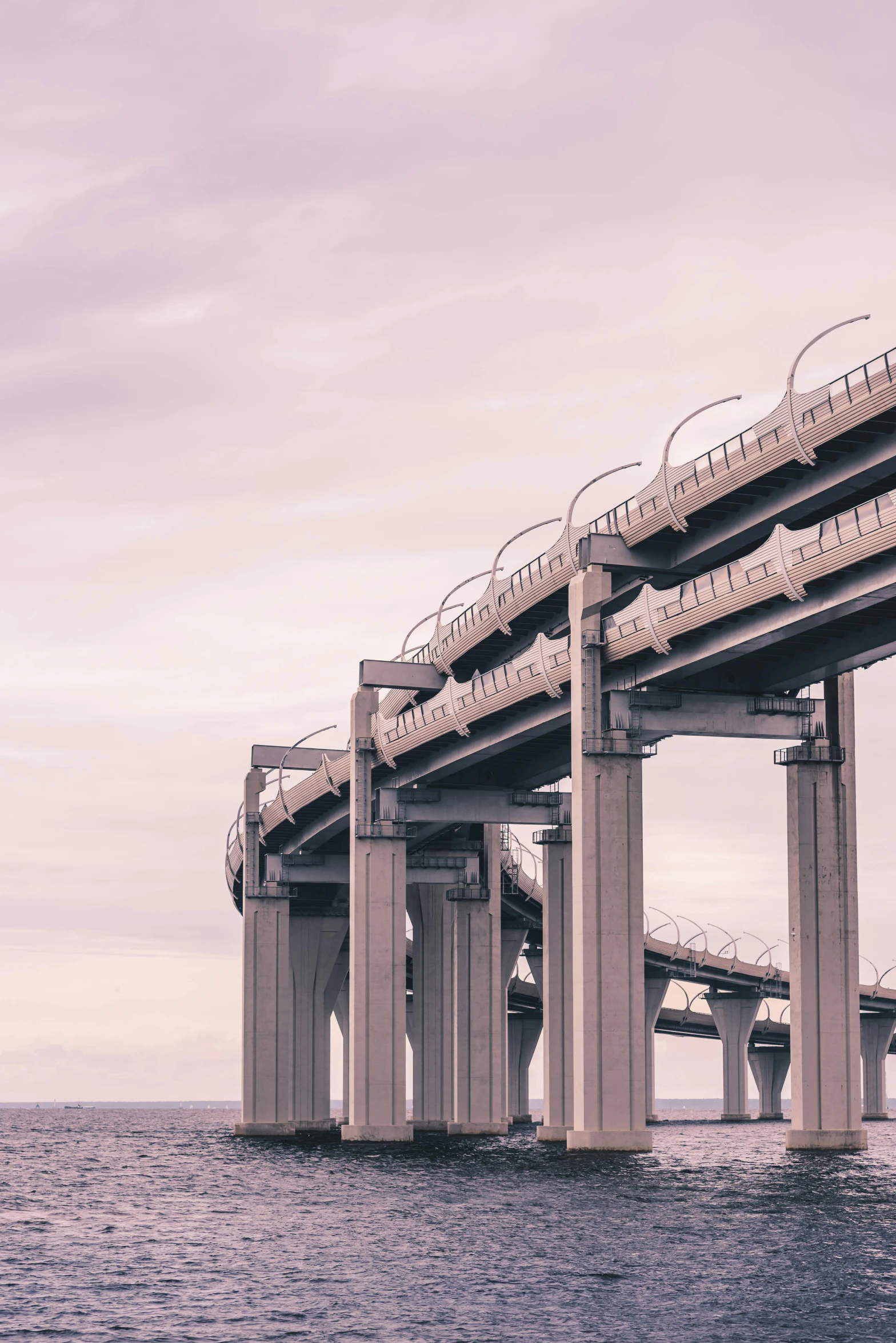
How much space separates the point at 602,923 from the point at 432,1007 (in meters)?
49.9

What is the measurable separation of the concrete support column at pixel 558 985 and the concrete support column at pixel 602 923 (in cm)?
2247

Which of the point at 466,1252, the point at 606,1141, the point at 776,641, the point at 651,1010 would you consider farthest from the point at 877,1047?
the point at 466,1252

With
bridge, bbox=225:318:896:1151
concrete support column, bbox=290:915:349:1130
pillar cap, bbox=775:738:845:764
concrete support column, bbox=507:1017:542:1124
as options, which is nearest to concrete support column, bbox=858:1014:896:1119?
concrete support column, bbox=507:1017:542:1124

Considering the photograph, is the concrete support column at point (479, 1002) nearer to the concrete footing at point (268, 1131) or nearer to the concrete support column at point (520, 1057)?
the concrete footing at point (268, 1131)

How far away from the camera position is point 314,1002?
13300 centimetres

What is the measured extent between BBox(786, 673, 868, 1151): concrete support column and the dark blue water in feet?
6.37

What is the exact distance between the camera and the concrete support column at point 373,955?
93375mm

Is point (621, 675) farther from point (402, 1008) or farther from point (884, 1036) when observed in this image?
point (884, 1036)

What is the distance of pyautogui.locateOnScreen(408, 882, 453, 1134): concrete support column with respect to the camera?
4540 inches

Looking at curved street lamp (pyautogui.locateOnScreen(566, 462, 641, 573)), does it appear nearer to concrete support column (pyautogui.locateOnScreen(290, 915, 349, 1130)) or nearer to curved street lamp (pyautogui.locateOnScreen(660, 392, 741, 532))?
curved street lamp (pyautogui.locateOnScreen(660, 392, 741, 532))

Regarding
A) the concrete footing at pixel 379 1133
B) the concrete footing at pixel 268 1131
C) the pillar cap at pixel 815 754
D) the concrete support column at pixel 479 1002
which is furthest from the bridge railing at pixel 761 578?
the concrete footing at pixel 268 1131

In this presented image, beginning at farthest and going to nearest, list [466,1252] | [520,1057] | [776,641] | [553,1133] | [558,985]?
[520,1057] < [558,985] < [553,1133] < [776,641] < [466,1252]

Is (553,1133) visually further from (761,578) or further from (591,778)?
(761,578)

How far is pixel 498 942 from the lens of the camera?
108250 mm
